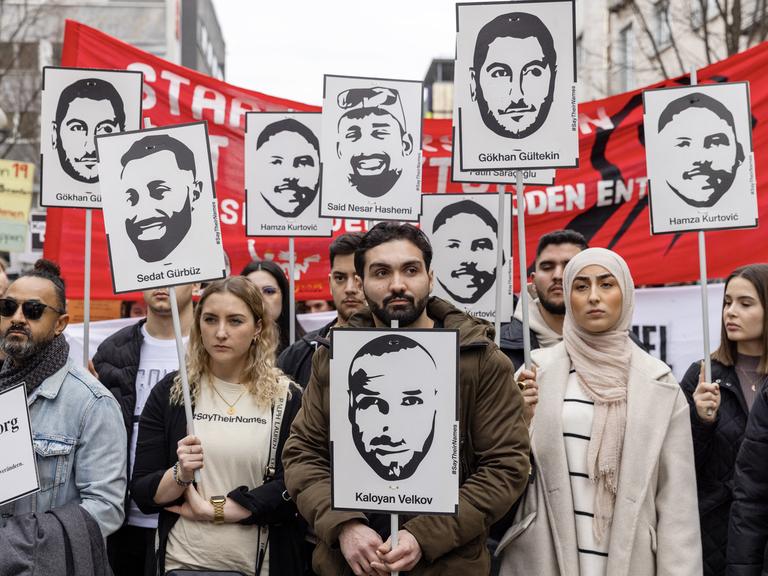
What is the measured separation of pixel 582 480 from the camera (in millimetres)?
3988

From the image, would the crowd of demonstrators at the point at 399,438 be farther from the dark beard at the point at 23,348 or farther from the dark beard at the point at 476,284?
the dark beard at the point at 476,284

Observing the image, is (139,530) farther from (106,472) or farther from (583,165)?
(583,165)

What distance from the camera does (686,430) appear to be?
3.99 meters

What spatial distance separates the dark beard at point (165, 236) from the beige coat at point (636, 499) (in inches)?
65.2

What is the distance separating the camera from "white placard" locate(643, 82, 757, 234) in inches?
197

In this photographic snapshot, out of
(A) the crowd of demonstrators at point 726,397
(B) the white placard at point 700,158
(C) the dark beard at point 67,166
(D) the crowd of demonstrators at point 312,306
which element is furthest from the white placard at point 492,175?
(D) the crowd of demonstrators at point 312,306

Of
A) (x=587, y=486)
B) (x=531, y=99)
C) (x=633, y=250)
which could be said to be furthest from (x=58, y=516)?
(x=633, y=250)

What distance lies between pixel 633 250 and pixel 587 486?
3582 mm

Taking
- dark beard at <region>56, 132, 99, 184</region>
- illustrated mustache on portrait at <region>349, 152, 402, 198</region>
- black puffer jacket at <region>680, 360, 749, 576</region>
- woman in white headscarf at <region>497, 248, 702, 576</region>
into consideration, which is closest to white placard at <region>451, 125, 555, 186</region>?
illustrated mustache on portrait at <region>349, 152, 402, 198</region>

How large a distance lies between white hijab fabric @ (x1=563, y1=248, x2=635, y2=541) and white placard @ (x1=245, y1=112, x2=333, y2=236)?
2431 mm

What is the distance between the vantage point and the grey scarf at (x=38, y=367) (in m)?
3.92

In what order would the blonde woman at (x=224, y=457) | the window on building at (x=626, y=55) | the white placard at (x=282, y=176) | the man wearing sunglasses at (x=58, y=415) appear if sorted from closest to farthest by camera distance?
the man wearing sunglasses at (x=58, y=415)
the blonde woman at (x=224, y=457)
the white placard at (x=282, y=176)
the window on building at (x=626, y=55)

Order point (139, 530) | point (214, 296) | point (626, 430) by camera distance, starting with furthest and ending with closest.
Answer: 1. point (139, 530)
2. point (214, 296)
3. point (626, 430)

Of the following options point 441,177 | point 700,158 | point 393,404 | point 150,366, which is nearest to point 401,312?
point 393,404
